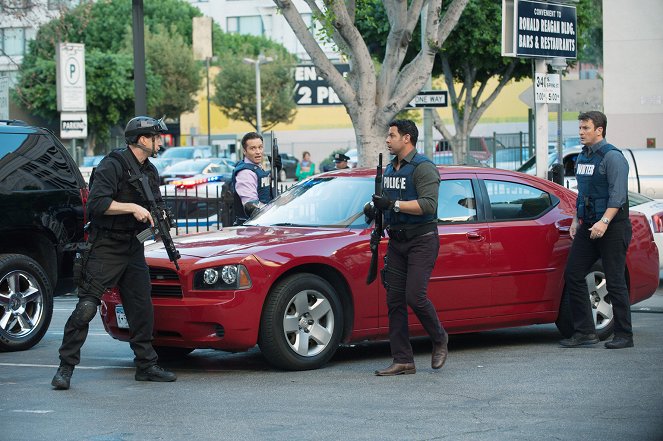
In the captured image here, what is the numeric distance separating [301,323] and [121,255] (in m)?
1.36

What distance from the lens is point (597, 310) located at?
10.3m

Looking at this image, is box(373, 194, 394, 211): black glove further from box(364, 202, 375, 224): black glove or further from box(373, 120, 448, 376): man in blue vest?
box(364, 202, 375, 224): black glove

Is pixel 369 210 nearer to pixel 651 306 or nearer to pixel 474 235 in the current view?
pixel 474 235

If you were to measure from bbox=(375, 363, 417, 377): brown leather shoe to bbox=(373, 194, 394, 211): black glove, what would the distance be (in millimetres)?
1119

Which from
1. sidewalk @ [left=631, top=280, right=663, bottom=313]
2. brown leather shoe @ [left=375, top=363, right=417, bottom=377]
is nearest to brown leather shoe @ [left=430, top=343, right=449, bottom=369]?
brown leather shoe @ [left=375, top=363, right=417, bottom=377]

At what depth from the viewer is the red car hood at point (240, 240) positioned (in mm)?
8711

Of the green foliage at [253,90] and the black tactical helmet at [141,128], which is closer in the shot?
the black tactical helmet at [141,128]

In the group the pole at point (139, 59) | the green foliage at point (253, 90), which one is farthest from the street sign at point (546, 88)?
the green foliage at point (253, 90)

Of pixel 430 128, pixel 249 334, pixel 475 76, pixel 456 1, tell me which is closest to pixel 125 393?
pixel 249 334

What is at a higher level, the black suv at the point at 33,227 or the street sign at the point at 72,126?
the street sign at the point at 72,126

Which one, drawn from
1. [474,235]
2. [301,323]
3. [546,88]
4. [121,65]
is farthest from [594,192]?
[121,65]

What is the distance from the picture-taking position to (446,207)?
9617 mm

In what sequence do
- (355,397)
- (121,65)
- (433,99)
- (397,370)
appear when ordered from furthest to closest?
(121,65), (433,99), (397,370), (355,397)

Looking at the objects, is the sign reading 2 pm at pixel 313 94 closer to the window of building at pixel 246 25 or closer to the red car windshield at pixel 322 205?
the red car windshield at pixel 322 205
